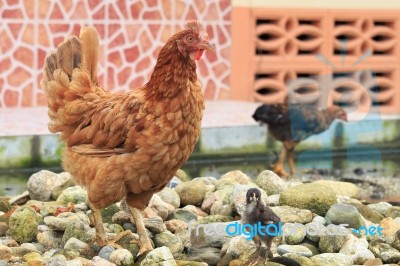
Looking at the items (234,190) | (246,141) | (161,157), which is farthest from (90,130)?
(246,141)

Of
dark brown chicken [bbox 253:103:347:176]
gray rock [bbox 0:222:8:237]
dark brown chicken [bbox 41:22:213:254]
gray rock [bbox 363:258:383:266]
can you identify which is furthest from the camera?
dark brown chicken [bbox 253:103:347:176]

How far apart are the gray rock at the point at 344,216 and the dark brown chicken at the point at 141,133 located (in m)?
0.93

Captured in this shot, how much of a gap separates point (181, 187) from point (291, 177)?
89.5 inches

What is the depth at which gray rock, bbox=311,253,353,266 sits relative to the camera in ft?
13.4

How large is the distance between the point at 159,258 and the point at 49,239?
75 cm

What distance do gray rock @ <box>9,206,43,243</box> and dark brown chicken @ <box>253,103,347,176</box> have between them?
3.11 metres

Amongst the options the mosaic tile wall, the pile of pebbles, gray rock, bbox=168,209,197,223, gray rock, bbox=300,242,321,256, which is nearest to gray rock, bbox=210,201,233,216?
the pile of pebbles

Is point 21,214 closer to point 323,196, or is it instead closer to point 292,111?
point 323,196

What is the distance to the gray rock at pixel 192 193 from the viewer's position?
4988mm

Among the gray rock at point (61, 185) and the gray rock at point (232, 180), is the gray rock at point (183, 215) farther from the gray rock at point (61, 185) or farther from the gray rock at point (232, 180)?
the gray rock at point (61, 185)

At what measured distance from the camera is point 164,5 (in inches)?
383

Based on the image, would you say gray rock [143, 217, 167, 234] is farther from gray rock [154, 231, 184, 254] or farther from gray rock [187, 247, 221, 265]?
gray rock [187, 247, 221, 265]

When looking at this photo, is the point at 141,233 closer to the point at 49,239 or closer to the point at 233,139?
the point at 49,239

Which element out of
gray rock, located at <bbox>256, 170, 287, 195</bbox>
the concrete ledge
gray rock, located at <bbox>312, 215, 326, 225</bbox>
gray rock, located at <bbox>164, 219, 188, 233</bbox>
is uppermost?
the concrete ledge
